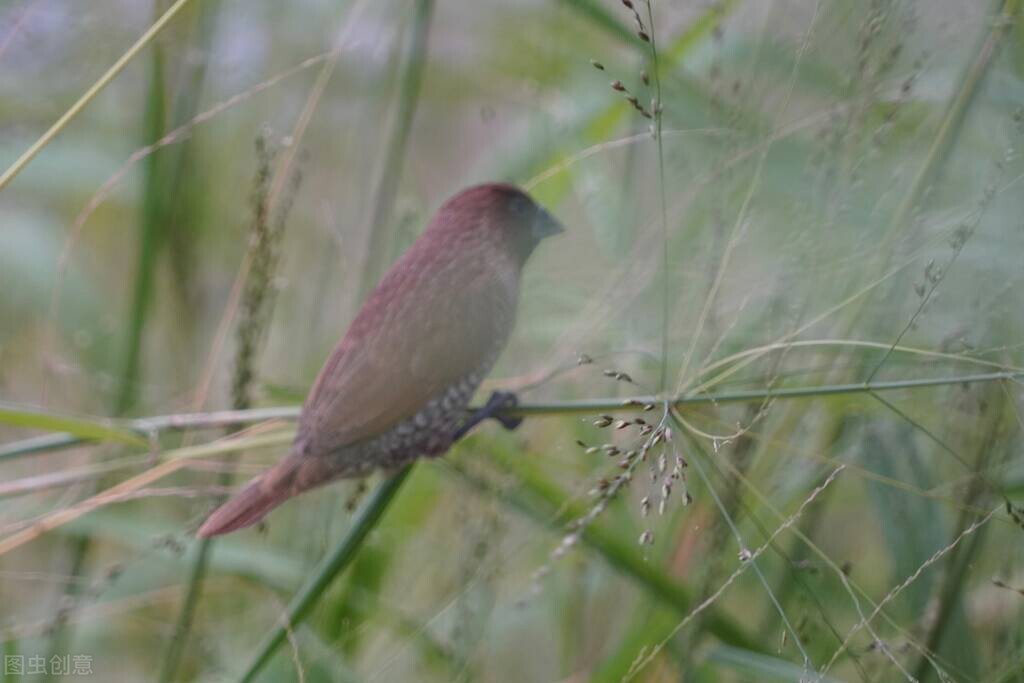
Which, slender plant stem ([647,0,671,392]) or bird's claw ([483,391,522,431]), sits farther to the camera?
bird's claw ([483,391,522,431])

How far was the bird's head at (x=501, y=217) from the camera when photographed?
Result: 6.25 ft

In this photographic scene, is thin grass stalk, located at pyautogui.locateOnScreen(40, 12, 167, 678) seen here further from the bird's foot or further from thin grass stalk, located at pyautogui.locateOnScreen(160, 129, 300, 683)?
the bird's foot

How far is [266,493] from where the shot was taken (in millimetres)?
1740

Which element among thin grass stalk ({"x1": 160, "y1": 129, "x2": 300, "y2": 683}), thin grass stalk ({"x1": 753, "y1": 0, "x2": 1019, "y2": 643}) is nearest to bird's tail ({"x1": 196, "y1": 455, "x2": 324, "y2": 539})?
thin grass stalk ({"x1": 160, "y1": 129, "x2": 300, "y2": 683})

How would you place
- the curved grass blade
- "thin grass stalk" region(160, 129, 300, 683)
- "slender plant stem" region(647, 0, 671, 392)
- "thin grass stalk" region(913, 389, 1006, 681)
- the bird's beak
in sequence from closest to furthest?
"slender plant stem" region(647, 0, 671, 392), the curved grass blade, "thin grass stalk" region(913, 389, 1006, 681), "thin grass stalk" region(160, 129, 300, 683), the bird's beak

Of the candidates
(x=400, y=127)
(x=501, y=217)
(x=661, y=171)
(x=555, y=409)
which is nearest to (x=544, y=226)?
(x=501, y=217)

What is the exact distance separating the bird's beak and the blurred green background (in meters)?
0.14

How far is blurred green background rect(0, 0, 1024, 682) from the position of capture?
64.3 inches

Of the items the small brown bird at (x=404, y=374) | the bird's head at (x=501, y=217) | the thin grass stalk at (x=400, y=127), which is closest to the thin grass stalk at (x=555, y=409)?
the small brown bird at (x=404, y=374)

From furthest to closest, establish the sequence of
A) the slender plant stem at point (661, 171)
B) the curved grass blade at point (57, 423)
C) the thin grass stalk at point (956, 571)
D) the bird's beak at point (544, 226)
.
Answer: the bird's beak at point (544, 226), the thin grass stalk at point (956, 571), the curved grass blade at point (57, 423), the slender plant stem at point (661, 171)

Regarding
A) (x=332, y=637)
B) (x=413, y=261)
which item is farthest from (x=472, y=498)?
(x=413, y=261)

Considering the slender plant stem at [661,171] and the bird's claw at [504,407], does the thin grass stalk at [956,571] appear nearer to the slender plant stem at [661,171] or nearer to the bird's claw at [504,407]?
the slender plant stem at [661,171]

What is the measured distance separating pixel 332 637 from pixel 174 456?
1.33 feet

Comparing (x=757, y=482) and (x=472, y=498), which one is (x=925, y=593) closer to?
(x=757, y=482)
